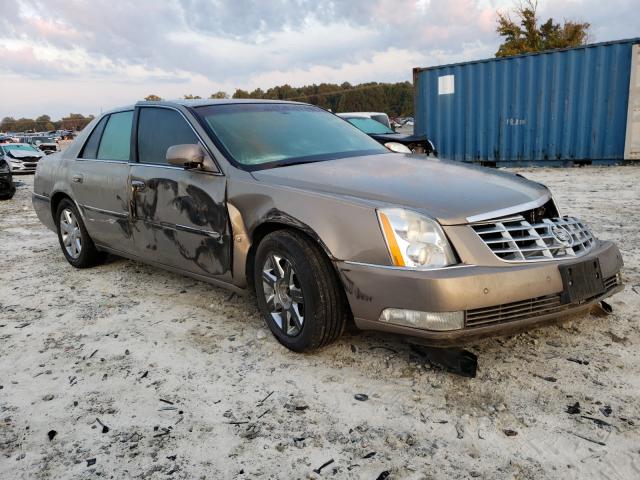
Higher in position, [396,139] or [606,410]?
[396,139]

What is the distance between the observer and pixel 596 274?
2.70 meters


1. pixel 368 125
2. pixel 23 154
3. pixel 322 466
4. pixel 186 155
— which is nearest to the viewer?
A: pixel 322 466

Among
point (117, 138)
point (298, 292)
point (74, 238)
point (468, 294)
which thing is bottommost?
point (74, 238)

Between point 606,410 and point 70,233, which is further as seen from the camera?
point 70,233

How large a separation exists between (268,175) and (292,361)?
1.07 meters

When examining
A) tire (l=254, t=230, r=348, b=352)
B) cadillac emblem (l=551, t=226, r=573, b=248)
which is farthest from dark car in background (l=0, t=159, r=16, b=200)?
cadillac emblem (l=551, t=226, r=573, b=248)

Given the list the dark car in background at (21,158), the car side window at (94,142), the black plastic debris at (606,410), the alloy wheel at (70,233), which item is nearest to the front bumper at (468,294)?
the black plastic debris at (606,410)

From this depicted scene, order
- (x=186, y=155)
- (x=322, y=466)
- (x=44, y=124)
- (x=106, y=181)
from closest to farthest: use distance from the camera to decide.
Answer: (x=322, y=466) < (x=186, y=155) < (x=106, y=181) < (x=44, y=124)

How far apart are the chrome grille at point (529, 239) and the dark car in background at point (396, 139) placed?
1.72 m

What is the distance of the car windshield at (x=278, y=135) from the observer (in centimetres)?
340

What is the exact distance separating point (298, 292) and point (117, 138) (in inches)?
96.9

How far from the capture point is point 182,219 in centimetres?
360

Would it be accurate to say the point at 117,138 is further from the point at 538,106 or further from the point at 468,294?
the point at 538,106

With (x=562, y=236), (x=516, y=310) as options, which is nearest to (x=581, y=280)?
(x=562, y=236)
